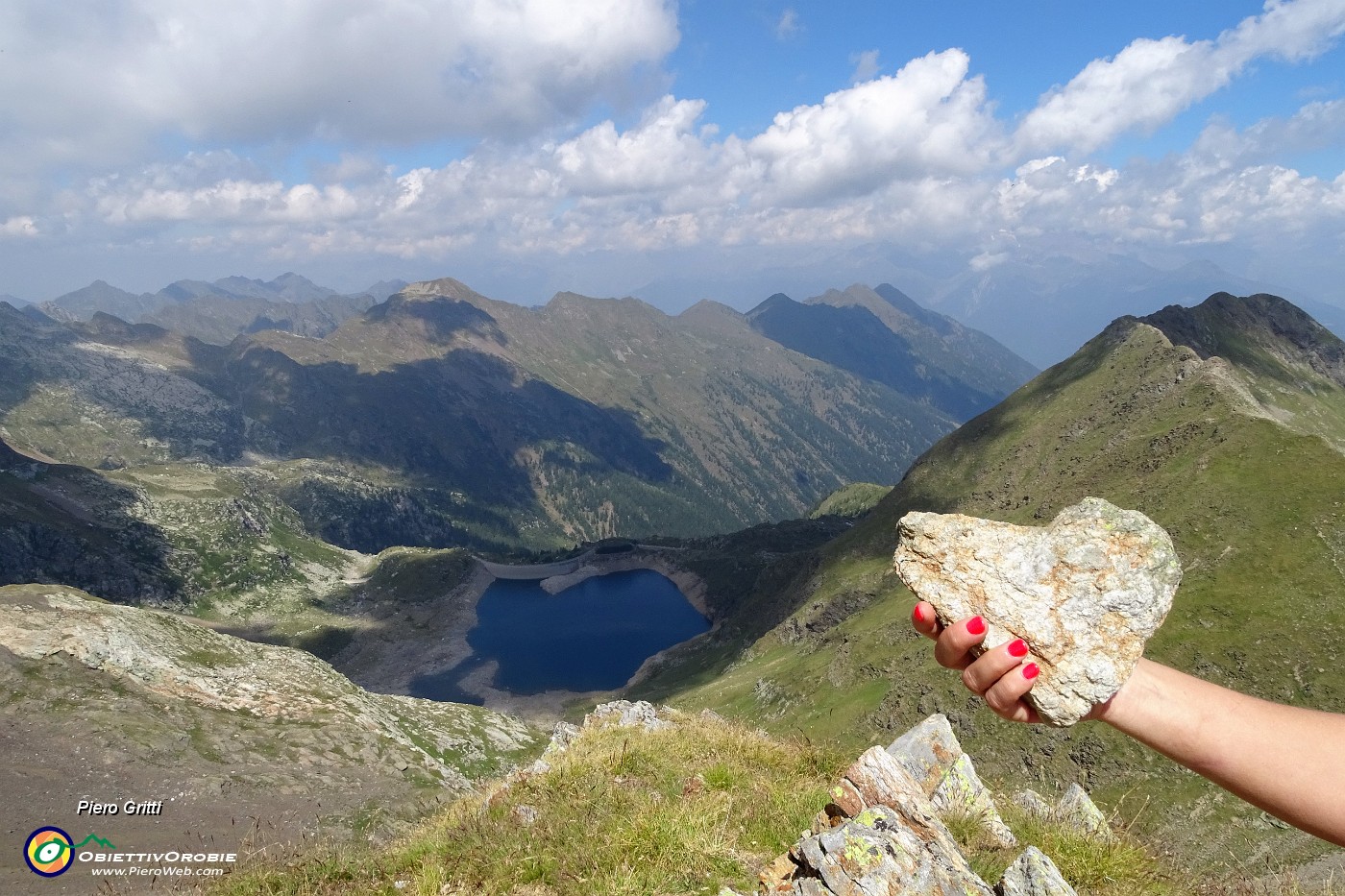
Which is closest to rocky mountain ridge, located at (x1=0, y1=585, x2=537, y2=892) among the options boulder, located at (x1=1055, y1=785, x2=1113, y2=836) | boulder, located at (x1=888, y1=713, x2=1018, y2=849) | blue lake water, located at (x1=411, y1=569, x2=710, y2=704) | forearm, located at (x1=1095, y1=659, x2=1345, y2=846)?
boulder, located at (x1=888, y1=713, x2=1018, y2=849)

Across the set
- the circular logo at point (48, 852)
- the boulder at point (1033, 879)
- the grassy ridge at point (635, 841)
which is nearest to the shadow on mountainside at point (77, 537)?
the circular logo at point (48, 852)

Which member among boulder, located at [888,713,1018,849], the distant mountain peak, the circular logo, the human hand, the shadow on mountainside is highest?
the distant mountain peak

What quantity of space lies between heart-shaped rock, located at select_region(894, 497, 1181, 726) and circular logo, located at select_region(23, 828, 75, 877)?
102 ft

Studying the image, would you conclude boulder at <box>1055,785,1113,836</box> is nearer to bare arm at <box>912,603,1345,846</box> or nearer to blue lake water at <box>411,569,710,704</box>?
bare arm at <box>912,603,1345,846</box>

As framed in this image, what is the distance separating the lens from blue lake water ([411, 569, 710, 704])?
13812cm

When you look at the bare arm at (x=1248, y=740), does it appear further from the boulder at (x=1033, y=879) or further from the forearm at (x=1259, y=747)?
the boulder at (x=1033, y=879)

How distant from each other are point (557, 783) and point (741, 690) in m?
82.8

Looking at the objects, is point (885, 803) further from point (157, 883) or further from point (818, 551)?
point (818, 551)

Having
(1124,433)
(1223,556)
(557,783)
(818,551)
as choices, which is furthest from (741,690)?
(557,783)

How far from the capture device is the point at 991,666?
22.9ft

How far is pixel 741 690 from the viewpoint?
89875 millimetres

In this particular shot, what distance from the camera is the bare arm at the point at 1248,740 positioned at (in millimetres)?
4824

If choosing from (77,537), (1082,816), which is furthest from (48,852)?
(77,537)

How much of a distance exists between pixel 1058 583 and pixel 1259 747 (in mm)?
3742
